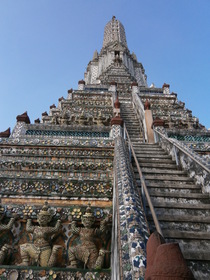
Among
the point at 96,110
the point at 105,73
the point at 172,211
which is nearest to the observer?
the point at 172,211

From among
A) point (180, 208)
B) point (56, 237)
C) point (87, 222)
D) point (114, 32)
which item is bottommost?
point (56, 237)

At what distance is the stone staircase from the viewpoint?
2.87m

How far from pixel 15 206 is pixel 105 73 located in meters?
25.5

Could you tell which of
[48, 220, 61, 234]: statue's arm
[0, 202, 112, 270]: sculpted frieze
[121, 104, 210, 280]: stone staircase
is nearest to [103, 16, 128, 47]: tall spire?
[121, 104, 210, 280]: stone staircase

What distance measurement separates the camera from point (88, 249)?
3564mm

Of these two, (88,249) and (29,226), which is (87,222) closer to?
(88,249)

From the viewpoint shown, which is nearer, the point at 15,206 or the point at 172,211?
the point at 172,211

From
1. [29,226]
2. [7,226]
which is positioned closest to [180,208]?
[29,226]

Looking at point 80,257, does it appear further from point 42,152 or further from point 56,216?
point 42,152

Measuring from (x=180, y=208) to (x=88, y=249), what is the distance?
1747 mm

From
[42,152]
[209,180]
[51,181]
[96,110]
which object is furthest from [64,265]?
[96,110]

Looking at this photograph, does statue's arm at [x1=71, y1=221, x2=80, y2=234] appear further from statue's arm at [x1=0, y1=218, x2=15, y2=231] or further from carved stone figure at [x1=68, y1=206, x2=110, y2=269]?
statue's arm at [x1=0, y1=218, x2=15, y2=231]

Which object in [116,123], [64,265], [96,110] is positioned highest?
[96,110]

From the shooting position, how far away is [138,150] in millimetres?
7117
